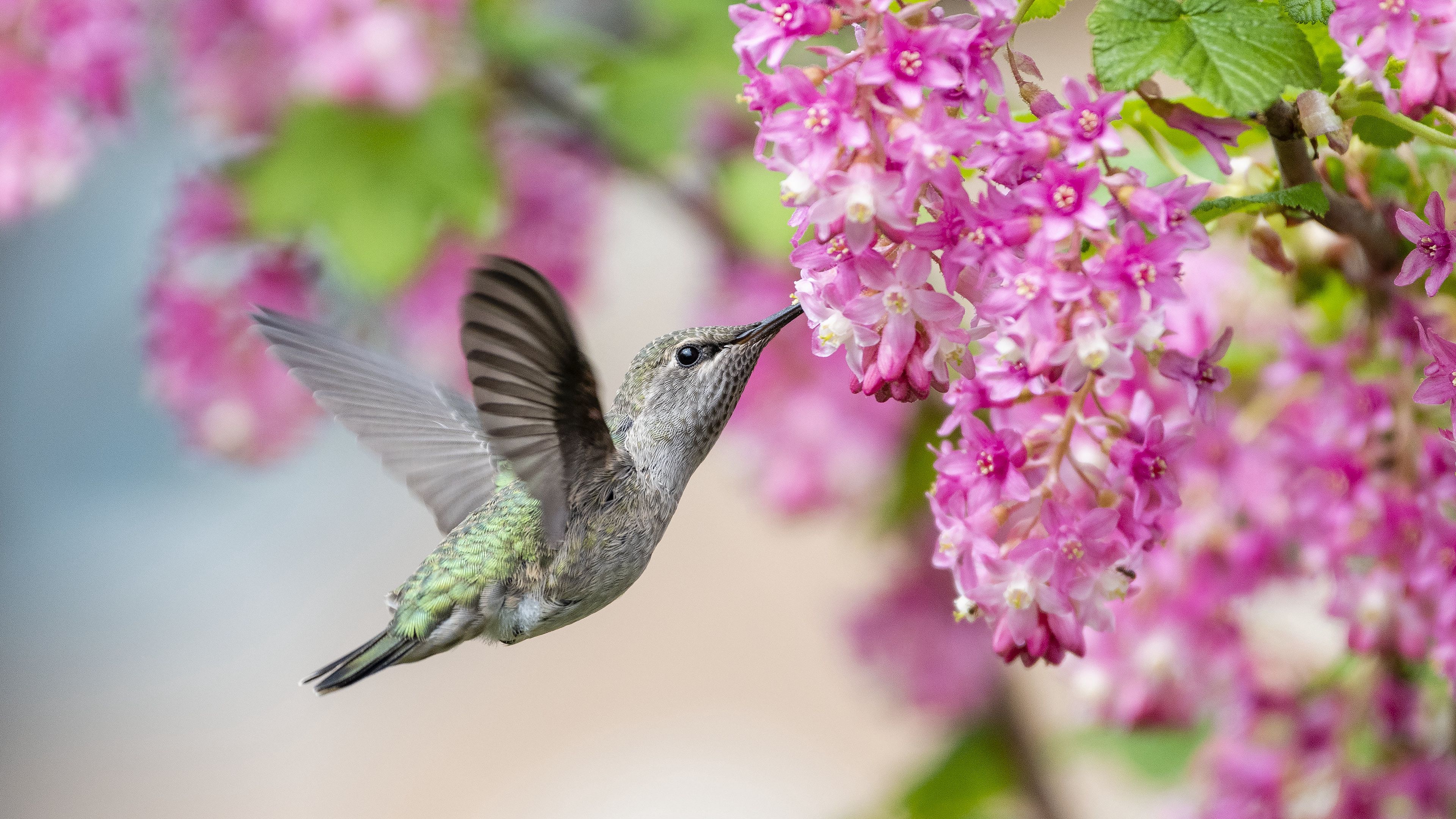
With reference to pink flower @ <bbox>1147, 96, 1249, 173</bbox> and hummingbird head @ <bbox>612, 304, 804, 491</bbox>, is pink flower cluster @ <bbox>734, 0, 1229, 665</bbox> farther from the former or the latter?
hummingbird head @ <bbox>612, 304, 804, 491</bbox>

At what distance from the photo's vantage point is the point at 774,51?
0.61 meters

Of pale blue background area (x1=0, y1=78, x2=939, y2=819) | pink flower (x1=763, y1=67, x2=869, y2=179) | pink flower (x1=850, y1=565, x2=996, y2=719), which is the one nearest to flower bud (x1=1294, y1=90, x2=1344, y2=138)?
pink flower (x1=763, y1=67, x2=869, y2=179)

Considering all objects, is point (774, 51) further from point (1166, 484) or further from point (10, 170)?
point (10, 170)

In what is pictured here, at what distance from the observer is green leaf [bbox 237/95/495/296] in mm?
1504

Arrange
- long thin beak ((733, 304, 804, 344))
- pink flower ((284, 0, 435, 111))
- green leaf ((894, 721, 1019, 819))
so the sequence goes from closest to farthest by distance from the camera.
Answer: long thin beak ((733, 304, 804, 344)), pink flower ((284, 0, 435, 111)), green leaf ((894, 721, 1019, 819))

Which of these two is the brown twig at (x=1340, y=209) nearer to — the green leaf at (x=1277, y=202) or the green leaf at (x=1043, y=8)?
the green leaf at (x=1277, y=202)

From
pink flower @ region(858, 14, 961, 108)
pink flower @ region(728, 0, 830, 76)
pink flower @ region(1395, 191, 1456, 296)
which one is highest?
pink flower @ region(728, 0, 830, 76)

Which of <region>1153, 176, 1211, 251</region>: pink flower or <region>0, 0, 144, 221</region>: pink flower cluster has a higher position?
<region>0, 0, 144, 221</region>: pink flower cluster

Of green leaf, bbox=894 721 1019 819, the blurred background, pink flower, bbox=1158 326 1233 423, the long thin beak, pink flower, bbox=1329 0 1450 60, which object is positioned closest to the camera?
pink flower, bbox=1329 0 1450 60

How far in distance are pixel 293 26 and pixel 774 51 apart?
Answer: 3.11 ft

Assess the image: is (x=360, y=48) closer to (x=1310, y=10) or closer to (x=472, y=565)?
(x=472, y=565)

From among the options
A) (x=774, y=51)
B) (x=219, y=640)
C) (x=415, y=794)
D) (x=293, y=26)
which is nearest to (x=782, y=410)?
(x=293, y=26)

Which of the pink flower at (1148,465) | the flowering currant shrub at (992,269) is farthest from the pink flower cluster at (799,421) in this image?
the pink flower at (1148,465)

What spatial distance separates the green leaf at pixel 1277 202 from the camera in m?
0.61
